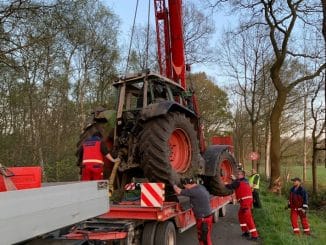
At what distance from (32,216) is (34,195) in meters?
0.16

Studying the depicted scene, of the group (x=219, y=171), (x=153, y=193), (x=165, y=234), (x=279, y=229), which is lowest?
(x=279, y=229)

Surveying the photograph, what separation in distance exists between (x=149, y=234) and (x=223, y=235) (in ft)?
13.0

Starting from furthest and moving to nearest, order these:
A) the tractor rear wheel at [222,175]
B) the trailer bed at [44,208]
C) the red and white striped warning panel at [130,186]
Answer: the tractor rear wheel at [222,175], the red and white striped warning panel at [130,186], the trailer bed at [44,208]

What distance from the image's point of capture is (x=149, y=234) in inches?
305

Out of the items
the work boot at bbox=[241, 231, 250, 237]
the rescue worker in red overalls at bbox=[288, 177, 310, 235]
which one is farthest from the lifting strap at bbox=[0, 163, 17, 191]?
the rescue worker in red overalls at bbox=[288, 177, 310, 235]

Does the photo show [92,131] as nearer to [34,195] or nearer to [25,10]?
[25,10]

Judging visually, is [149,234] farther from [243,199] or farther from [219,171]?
[243,199]

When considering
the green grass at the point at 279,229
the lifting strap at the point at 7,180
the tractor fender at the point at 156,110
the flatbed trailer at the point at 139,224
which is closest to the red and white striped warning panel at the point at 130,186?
the flatbed trailer at the point at 139,224

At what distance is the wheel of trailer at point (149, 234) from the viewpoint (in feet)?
25.2

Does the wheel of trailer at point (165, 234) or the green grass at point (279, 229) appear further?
the green grass at point (279, 229)

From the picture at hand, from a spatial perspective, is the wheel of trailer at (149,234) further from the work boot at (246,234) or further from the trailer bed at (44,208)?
the work boot at (246,234)

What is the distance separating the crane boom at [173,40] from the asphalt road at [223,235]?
3.48 metres

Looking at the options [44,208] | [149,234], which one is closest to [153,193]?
[149,234]

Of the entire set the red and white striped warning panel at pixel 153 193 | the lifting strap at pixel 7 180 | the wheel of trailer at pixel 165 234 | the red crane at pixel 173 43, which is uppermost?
the red crane at pixel 173 43
